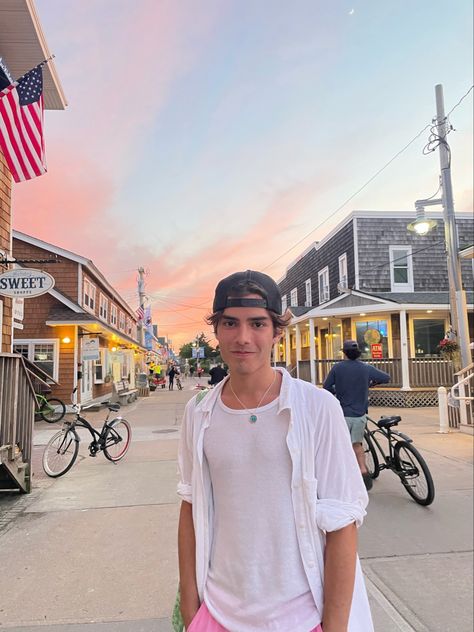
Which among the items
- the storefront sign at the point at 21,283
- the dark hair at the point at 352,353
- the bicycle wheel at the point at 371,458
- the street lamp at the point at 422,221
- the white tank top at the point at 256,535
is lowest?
the bicycle wheel at the point at 371,458

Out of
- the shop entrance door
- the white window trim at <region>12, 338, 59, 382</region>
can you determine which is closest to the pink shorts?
the white window trim at <region>12, 338, 59, 382</region>

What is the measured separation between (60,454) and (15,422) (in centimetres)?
145

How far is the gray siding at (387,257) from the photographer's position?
19062 millimetres

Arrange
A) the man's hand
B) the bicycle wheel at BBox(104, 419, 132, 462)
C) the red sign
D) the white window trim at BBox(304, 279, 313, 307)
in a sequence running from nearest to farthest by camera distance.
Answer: the man's hand, the bicycle wheel at BBox(104, 419, 132, 462), the red sign, the white window trim at BBox(304, 279, 313, 307)

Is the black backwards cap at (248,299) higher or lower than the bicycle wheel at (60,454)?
higher

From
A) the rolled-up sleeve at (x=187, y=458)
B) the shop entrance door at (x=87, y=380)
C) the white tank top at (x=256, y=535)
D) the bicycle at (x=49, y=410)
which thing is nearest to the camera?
the white tank top at (x=256, y=535)

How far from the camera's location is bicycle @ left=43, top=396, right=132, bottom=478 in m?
→ 6.34

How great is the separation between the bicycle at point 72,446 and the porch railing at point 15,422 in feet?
2.63

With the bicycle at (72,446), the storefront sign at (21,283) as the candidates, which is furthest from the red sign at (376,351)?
the storefront sign at (21,283)

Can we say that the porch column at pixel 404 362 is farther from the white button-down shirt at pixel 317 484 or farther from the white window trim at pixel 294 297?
the white button-down shirt at pixel 317 484

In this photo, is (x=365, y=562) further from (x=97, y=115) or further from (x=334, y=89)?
(x=97, y=115)

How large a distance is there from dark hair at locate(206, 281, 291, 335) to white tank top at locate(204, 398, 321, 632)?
0.96 feet

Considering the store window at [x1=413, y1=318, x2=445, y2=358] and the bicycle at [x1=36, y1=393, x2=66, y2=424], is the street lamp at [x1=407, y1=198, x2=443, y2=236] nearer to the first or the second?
the store window at [x1=413, y1=318, x2=445, y2=358]

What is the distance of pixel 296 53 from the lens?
1030 centimetres
